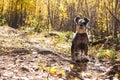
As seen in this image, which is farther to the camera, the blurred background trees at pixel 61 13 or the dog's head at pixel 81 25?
the blurred background trees at pixel 61 13

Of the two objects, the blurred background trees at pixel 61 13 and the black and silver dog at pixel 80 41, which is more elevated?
the black and silver dog at pixel 80 41

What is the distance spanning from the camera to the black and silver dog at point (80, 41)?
10.2 metres

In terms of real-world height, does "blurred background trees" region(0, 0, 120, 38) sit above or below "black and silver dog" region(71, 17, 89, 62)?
below

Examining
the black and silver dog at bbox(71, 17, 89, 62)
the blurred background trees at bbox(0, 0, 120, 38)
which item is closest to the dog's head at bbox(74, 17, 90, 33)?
the black and silver dog at bbox(71, 17, 89, 62)

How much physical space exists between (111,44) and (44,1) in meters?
33.0

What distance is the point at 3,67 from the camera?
740cm

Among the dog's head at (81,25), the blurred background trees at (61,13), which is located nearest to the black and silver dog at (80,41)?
the dog's head at (81,25)

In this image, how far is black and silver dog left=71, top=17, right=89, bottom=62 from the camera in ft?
33.6

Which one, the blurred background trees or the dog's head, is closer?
the dog's head

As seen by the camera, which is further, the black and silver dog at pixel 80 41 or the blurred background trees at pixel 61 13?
the blurred background trees at pixel 61 13

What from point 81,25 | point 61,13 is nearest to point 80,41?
point 81,25

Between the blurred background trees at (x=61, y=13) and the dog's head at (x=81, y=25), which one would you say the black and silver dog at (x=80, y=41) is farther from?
the blurred background trees at (x=61, y=13)

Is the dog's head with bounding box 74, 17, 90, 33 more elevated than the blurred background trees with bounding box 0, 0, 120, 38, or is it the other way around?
the dog's head with bounding box 74, 17, 90, 33

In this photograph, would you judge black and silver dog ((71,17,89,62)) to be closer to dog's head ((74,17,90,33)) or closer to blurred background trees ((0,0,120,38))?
dog's head ((74,17,90,33))
